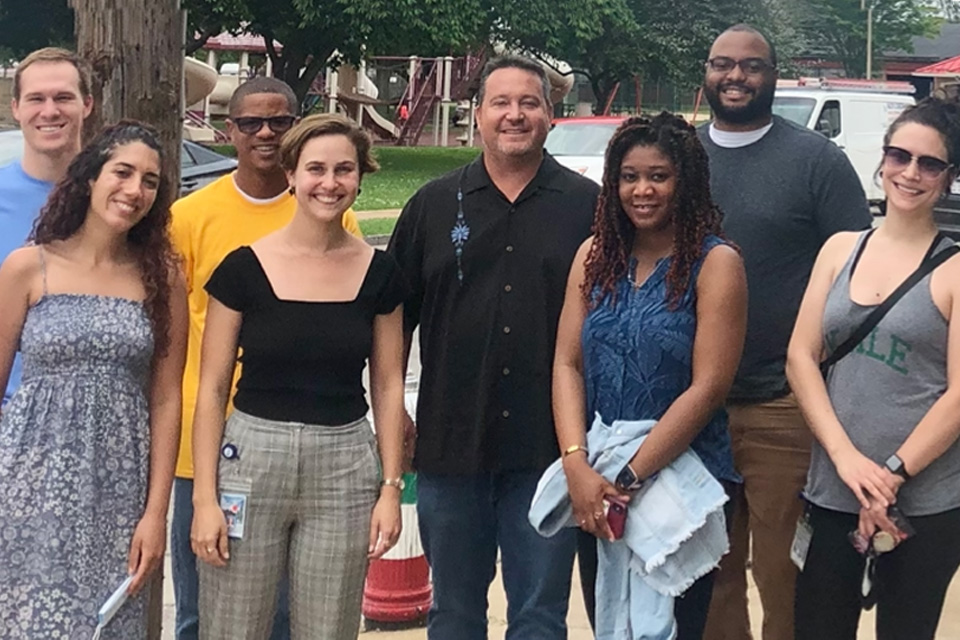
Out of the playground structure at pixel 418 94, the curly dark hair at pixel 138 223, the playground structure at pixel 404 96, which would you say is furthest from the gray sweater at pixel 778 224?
the playground structure at pixel 418 94

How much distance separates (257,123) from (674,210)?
52.3 inches

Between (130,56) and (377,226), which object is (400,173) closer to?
(377,226)

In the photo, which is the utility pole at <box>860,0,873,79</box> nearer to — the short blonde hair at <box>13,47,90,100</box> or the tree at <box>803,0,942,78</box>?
the tree at <box>803,0,942,78</box>

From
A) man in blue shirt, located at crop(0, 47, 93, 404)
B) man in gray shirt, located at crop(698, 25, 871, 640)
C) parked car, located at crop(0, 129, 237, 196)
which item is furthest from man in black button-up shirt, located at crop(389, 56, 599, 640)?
parked car, located at crop(0, 129, 237, 196)

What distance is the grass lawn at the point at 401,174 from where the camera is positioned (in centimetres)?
1897

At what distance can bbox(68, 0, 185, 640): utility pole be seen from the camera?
3.70 meters

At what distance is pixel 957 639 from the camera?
15.8ft

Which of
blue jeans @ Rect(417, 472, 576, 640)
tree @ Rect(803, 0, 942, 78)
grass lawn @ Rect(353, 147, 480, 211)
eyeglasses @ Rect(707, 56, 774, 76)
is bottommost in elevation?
grass lawn @ Rect(353, 147, 480, 211)

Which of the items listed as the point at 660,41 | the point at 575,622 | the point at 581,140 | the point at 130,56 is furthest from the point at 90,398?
the point at 660,41

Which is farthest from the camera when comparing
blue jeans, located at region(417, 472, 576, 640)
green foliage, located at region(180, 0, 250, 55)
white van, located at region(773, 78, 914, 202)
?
green foliage, located at region(180, 0, 250, 55)

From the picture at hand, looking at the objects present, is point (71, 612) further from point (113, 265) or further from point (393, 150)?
point (393, 150)

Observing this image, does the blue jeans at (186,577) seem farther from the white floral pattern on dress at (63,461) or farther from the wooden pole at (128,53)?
the wooden pole at (128,53)

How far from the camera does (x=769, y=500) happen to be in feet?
13.1

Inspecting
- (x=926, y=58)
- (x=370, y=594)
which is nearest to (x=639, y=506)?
(x=370, y=594)
